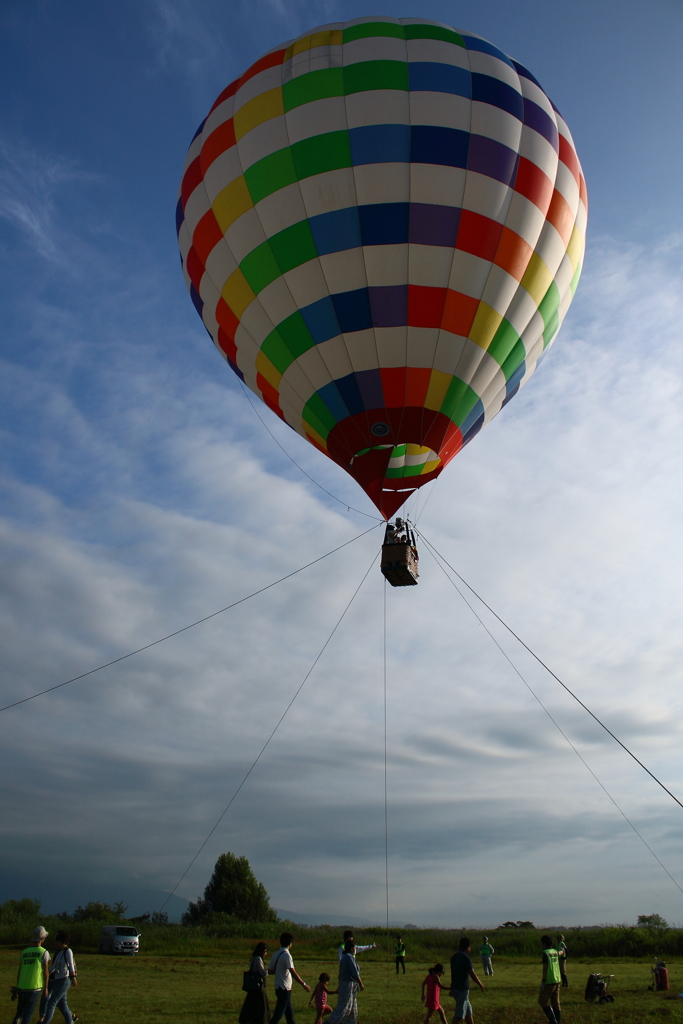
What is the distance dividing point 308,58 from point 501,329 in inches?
241

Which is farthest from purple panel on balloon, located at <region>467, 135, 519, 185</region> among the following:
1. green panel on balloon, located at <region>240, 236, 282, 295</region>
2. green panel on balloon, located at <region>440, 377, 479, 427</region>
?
green panel on balloon, located at <region>240, 236, 282, 295</region>

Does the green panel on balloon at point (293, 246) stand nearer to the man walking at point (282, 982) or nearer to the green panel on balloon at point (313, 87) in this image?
the green panel on balloon at point (313, 87)

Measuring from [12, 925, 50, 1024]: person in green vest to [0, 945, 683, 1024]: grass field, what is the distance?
198 centimetres

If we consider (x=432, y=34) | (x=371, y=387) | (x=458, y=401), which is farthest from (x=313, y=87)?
(x=458, y=401)

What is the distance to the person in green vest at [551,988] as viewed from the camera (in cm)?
A: 788

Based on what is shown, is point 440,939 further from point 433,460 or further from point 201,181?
point 201,181

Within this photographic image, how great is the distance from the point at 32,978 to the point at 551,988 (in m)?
5.61

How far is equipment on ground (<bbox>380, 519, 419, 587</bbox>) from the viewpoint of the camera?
1282 cm

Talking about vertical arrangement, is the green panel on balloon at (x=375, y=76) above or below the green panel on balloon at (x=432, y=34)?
below

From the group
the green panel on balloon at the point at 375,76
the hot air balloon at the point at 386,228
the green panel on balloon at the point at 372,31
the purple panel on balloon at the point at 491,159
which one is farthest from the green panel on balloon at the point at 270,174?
the purple panel on balloon at the point at 491,159

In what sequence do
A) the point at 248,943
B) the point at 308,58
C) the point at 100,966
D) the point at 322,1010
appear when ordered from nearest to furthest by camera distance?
the point at 322,1010
the point at 308,58
the point at 100,966
the point at 248,943

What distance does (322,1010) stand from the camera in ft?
24.8

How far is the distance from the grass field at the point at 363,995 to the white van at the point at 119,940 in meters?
2.57

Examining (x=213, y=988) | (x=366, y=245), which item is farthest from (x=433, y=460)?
(x=213, y=988)
